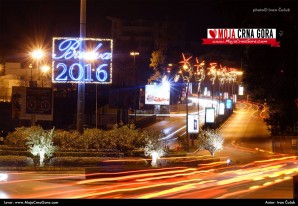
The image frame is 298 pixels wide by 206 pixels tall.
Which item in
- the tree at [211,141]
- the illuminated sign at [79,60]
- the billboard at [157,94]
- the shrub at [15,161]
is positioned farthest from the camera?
the billboard at [157,94]

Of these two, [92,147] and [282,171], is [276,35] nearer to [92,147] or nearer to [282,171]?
[282,171]

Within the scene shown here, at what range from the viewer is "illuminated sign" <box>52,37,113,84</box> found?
2822 cm

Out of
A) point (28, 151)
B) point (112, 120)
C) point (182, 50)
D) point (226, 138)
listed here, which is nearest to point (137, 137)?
point (28, 151)

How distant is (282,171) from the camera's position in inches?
1122

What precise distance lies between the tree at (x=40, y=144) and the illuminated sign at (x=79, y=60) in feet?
11.0

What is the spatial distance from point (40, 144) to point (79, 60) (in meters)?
4.73

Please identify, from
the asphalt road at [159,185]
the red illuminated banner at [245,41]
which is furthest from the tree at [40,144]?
the red illuminated banner at [245,41]

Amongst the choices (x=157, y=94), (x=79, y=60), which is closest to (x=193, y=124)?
(x=157, y=94)

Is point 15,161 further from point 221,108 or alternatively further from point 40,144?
point 221,108

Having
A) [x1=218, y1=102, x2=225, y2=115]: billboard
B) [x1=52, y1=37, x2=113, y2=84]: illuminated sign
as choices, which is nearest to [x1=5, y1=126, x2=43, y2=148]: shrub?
[x1=52, y1=37, x2=113, y2=84]: illuminated sign

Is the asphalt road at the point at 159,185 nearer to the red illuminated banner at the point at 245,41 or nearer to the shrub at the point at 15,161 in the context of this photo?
the shrub at the point at 15,161

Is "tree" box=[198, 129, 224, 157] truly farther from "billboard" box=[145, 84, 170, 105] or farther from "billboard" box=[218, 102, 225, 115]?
"billboard" box=[218, 102, 225, 115]

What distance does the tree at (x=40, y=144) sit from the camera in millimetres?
26516

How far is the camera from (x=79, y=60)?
1107 inches
